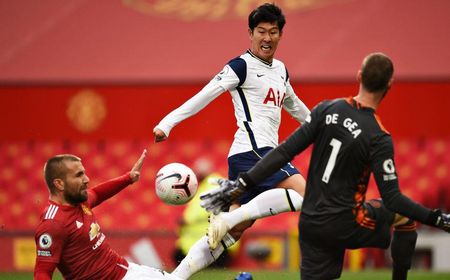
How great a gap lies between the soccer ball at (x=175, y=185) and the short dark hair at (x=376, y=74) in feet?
5.27

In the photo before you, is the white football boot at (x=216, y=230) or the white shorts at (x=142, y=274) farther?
the white football boot at (x=216, y=230)

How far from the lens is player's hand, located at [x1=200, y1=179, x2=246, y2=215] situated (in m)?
5.26

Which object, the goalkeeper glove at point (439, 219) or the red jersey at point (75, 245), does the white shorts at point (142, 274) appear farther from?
the goalkeeper glove at point (439, 219)

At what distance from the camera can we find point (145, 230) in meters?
10.9

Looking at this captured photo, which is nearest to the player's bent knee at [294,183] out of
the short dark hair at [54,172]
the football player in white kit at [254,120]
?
the football player in white kit at [254,120]

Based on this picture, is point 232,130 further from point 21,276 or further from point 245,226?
point 245,226

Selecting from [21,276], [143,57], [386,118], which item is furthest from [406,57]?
[21,276]

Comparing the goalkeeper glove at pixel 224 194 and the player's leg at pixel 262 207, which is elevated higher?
the goalkeeper glove at pixel 224 194

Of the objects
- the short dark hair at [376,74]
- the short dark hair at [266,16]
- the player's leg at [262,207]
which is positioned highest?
the short dark hair at [266,16]

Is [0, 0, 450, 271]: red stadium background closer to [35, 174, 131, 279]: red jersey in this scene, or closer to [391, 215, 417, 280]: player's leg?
[35, 174, 131, 279]: red jersey

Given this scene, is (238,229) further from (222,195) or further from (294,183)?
(222,195)

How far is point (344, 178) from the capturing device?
5.09 m

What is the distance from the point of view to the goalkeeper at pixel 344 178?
499 cm

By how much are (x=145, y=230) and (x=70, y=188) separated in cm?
524
